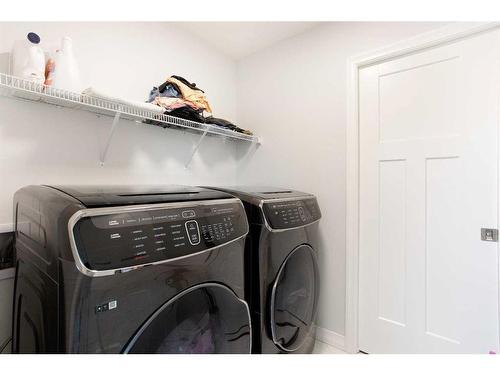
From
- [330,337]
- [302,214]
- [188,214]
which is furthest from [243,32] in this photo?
[330,337]

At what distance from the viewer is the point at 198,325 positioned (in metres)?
0.92

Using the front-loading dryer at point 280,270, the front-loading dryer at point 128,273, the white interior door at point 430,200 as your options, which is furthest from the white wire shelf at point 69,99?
the white interior door at point 430,200

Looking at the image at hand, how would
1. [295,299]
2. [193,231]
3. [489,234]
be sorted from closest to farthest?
[193,231] → [489,234] → [295,299]

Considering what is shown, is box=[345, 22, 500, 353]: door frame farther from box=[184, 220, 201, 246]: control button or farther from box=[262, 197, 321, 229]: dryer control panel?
box=[184, 220, 201, 246]: control button

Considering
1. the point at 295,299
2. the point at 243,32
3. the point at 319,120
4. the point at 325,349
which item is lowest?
the point at 325,349

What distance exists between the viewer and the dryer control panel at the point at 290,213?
127 cm

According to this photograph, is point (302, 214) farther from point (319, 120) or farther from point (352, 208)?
point (319, 120)

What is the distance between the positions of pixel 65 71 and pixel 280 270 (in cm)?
138

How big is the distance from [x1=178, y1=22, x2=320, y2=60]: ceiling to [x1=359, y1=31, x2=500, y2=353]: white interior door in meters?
0.64

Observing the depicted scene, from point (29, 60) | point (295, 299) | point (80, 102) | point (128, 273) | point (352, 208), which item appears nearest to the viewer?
point (128, 273)

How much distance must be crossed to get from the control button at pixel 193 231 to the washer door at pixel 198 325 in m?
0.15

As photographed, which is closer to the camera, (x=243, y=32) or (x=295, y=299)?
(x=295, y=299)
